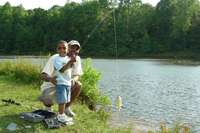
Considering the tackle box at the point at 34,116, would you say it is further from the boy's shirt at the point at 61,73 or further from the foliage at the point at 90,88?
the foliage at the point at 90,88

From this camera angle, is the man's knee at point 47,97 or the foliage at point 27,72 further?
the foliage at point 27,72

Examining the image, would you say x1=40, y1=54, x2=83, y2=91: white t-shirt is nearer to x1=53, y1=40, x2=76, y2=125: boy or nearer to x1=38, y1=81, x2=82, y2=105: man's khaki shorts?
x1=38, y1=81, x2=82, y2=105: man's khaki shorts

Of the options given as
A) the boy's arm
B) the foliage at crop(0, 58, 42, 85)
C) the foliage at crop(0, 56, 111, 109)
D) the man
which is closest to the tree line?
the foliage at crop(0, 56, 111, 109)

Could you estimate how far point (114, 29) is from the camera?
57.5 m

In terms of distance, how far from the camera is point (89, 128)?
12.9 feet

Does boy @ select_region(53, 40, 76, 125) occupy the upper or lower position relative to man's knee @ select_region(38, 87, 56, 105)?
upper

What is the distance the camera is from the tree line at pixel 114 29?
52.1 metres

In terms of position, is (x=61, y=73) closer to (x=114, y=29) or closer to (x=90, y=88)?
(x=90, y=88)

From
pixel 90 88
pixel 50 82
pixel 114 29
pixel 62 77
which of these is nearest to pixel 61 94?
pixel 62 77

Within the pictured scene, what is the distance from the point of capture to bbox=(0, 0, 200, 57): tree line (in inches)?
2052

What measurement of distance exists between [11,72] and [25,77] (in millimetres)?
2168

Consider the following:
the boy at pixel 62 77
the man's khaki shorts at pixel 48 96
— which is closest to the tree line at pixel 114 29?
the man's khaki shorts at pixel 48 96

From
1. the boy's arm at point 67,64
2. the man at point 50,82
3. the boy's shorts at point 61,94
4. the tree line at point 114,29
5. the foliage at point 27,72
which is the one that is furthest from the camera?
the tree line at point 114,29

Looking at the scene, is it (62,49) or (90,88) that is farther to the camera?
(90,88)
